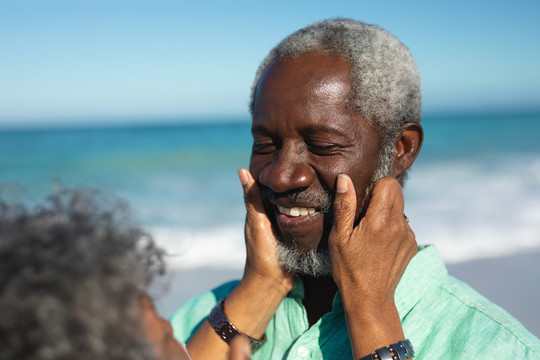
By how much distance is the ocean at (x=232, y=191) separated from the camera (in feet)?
24.7

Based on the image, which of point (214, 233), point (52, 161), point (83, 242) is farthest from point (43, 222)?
point (52, 161)

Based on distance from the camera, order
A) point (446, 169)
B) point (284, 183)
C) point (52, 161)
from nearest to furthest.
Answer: point (284, 183), point (446, 169), point (52, 161)

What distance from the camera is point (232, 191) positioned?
45.5 ft

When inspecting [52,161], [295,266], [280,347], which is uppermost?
[295,266]

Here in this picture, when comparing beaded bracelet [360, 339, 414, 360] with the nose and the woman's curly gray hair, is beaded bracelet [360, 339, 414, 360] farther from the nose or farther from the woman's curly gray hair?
the woman's curly gray hair

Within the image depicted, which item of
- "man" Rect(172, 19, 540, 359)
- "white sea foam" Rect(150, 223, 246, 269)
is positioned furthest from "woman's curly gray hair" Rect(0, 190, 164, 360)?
"white sea foam" Rect(150, 223, 246, 269)

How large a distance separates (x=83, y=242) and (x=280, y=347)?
1.54 meters

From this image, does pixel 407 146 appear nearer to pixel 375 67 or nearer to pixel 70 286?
pixel 375 67

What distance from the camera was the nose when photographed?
2422 mm

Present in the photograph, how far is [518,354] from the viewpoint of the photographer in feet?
6.57

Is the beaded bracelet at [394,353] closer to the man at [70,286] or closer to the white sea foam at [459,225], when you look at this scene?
the man at [70,286]

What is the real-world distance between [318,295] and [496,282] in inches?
179

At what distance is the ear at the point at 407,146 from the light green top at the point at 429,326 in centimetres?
44

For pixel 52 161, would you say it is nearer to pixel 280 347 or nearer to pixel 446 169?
pixel 446 169
